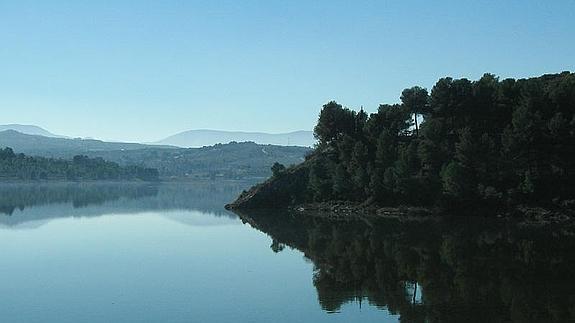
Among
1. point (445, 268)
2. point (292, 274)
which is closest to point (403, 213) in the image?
point (445, 268)

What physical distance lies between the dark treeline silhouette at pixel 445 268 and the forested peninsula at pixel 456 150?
356 inches

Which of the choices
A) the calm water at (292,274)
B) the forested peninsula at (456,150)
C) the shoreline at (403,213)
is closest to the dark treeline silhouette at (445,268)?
the calm water at (292,274)

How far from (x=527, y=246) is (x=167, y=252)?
25947 mm

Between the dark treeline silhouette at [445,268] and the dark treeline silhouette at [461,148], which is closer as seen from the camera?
the dark treeline silhouette at [445,268]

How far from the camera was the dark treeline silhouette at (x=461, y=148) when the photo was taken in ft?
216

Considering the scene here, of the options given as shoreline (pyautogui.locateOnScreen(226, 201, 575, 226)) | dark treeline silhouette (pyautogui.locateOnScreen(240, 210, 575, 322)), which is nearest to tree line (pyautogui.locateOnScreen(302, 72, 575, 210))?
shoreline (pyautogui.locateOnScreen(226, 201, 575, 226))

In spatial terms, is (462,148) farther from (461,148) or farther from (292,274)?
(292,274)

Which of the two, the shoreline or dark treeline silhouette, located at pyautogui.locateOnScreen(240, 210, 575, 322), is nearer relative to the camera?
dark treeline silhouette, located at pyautogui.locateOnScreen(240, 210, 575, 322)

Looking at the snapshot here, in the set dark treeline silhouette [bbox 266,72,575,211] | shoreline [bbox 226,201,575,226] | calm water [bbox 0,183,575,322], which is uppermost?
dark treeline silhouette [bbox 266,72,575,211]

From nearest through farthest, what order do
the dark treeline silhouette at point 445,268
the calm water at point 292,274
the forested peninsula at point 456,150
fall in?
the calm water at point 292,274 → the dark treeline silhouette at point 445,268 → the forested peninsula at point 456,150

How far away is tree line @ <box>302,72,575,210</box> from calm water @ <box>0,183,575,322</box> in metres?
9.27

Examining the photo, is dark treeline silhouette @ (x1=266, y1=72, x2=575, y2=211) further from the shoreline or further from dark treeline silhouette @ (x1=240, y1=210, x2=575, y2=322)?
dark treeline silhouette @ (x1=240, y1=210, x2=575, y2=322)

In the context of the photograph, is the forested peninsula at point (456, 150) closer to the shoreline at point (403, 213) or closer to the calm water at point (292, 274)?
the shoreline at point (403, 213)

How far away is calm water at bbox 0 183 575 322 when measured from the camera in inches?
974
